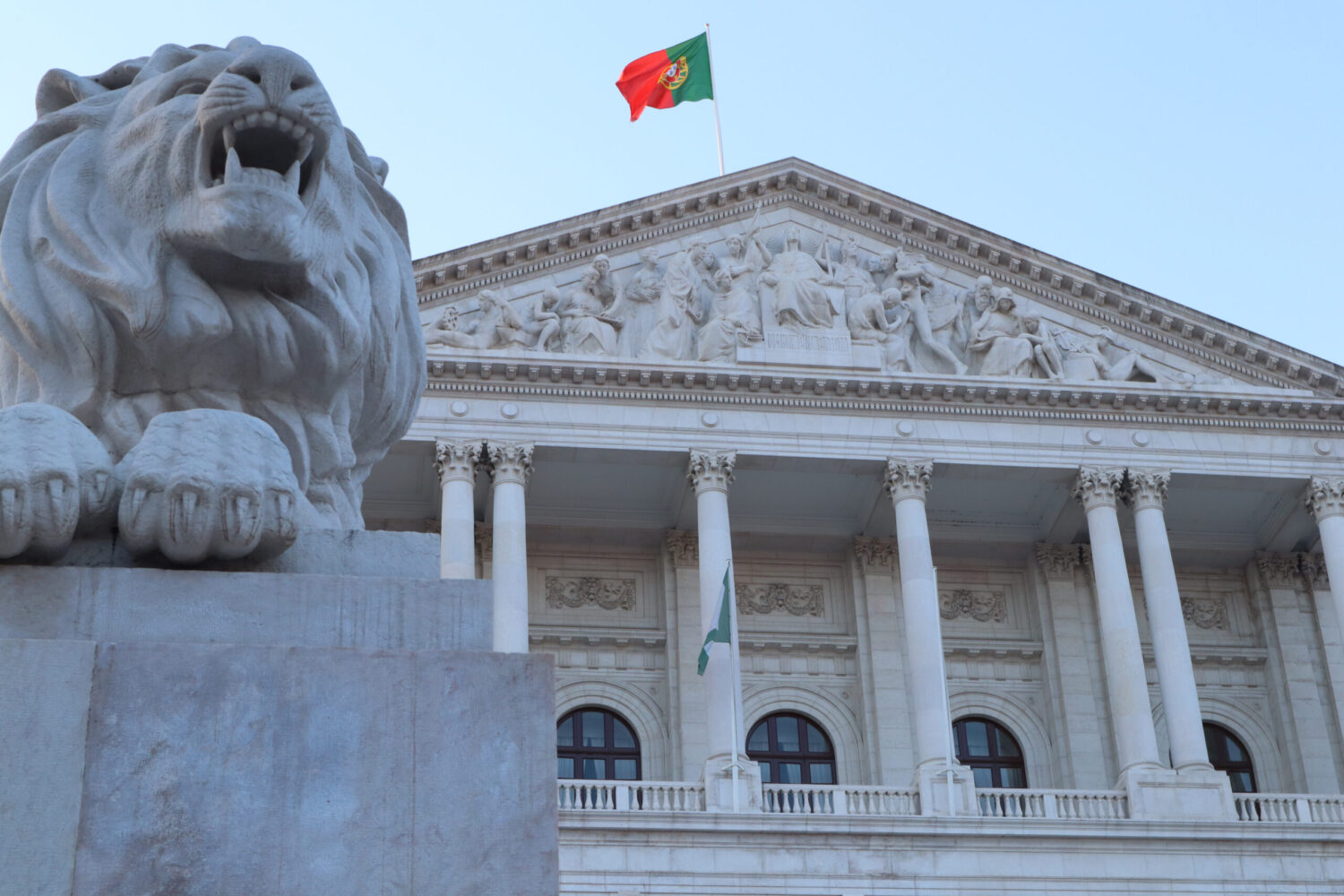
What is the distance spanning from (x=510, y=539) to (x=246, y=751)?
23663 millimetres

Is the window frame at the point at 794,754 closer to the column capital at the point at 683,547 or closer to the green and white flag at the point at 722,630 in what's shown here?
the column capital at the point at 683,547

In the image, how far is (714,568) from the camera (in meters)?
26.6

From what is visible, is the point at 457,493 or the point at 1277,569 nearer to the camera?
the point at 457,493

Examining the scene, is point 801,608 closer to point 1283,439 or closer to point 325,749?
point 1283,439

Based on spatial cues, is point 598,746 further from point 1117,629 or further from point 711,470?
point 1117,629

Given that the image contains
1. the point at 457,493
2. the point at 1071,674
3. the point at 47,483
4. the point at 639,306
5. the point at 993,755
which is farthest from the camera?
the point at 993,755

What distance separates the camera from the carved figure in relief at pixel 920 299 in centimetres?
2956

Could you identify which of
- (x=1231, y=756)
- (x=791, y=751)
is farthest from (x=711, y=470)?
(x=1231, y=756)

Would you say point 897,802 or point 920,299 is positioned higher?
point 920,299

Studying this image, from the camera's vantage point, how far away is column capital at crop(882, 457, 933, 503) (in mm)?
28047

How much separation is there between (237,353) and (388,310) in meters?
0.42

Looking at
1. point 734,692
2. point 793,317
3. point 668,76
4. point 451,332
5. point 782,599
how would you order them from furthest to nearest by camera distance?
point 668,76 → point 782,599 → point 793,317 → point 451,332 → point 734,692

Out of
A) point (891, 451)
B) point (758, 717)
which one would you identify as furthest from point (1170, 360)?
point (758, 717)

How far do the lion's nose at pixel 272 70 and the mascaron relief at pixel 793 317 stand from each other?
24.5 meters
